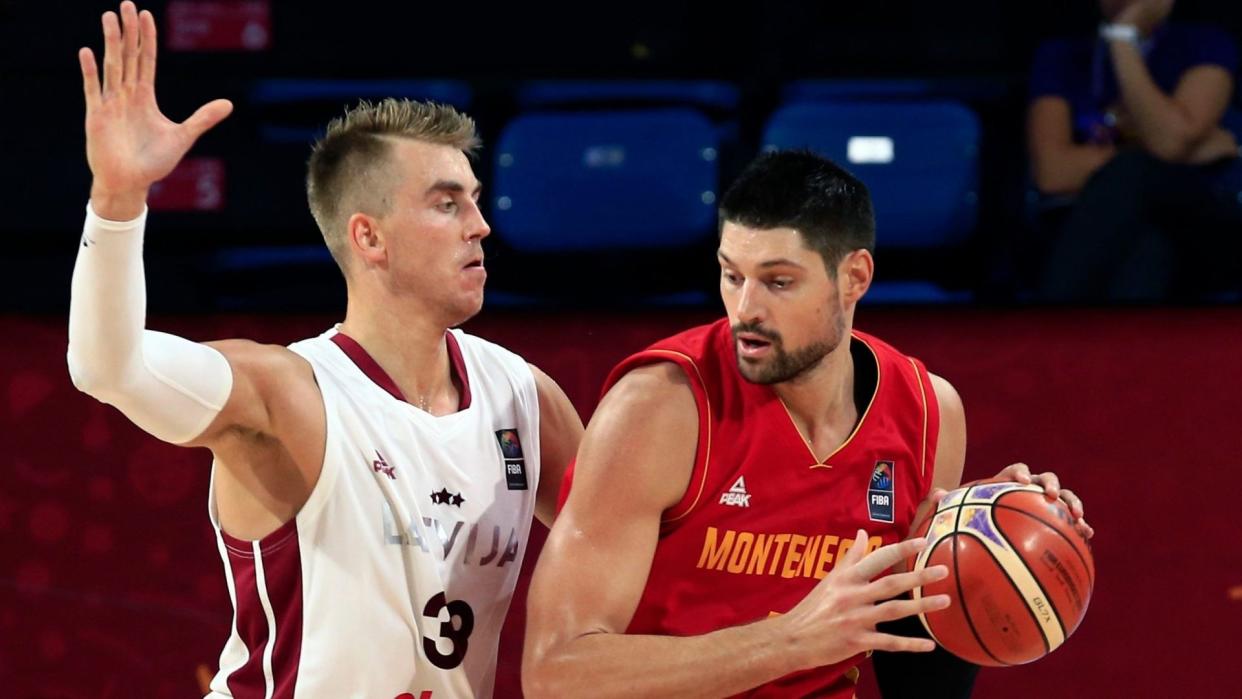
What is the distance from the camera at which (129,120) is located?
251 centimetres

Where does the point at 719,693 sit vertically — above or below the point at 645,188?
below

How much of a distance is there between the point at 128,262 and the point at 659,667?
114cm

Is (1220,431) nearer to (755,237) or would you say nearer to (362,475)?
(755,237)

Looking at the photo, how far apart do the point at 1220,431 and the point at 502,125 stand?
7.39ft

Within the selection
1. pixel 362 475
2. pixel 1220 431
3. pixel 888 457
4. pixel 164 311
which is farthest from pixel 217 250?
pixel 1220 431

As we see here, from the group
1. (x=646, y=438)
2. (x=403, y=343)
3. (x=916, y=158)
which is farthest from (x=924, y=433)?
(x=916, y=158)

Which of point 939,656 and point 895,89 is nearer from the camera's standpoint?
point 939,656

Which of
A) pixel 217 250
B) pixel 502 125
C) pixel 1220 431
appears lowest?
pixel 1220 431

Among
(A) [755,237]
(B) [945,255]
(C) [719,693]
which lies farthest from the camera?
(B) [945,255]

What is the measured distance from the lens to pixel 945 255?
4.25m

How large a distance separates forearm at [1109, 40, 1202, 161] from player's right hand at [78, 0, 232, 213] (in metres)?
2.68

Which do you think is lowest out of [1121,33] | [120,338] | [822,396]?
[822,396]

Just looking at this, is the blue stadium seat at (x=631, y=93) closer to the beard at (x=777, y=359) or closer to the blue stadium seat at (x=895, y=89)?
the blue stadium seat at (x=895, y=89)

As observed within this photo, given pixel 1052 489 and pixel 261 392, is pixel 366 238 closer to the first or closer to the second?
pixel 261 392
